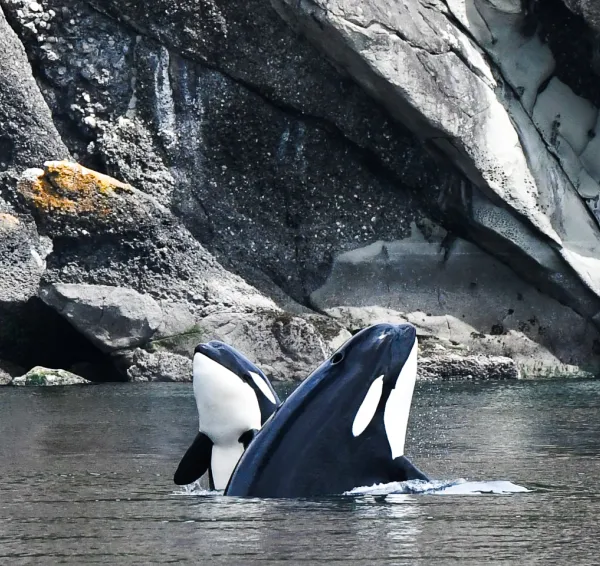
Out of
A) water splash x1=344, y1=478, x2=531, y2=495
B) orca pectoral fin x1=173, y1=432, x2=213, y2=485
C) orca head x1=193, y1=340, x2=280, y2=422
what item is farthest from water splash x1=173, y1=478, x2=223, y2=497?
water splash x1=344, y1=478, x2=531, y2=495

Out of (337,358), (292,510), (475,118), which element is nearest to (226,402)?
(337,358)

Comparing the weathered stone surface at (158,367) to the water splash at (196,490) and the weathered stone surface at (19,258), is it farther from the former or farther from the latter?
the water splash at (196,490)

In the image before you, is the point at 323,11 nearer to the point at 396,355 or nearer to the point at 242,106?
the point at 242,106

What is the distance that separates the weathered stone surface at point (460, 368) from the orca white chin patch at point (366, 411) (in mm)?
13822

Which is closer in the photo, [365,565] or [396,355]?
[365,565]

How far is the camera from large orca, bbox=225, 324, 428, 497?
22.1 ft

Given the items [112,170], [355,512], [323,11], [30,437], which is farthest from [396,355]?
[112,170]

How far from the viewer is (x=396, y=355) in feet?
22.6

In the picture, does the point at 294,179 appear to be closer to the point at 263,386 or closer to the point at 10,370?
the point at 10,370

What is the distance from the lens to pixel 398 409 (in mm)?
6852

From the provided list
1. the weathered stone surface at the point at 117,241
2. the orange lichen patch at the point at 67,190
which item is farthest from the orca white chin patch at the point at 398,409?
the orange lichen patch at the point at 67,190

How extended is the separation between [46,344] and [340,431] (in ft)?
51.4

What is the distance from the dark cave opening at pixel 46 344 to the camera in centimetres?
2119

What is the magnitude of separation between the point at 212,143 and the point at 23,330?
14.6ft
